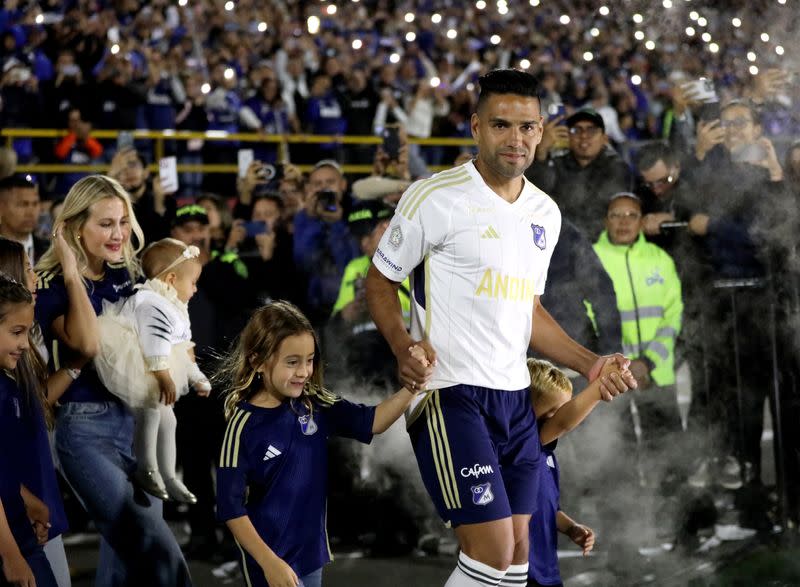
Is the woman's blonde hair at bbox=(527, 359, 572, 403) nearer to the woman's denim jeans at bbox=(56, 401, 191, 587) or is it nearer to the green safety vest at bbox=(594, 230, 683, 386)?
the woman's denim jeans at bbox=(56, 401, 191, 587)

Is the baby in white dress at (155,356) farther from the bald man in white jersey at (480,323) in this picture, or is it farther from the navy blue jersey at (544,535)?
the navy blue jersey at (544,535)

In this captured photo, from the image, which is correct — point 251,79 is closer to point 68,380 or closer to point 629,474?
point 629,474

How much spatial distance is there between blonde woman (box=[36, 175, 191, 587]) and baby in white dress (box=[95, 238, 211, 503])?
0.07 metres

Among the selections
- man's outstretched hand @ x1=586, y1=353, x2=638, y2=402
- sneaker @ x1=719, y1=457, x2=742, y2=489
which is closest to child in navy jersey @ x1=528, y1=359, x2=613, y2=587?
man's outstretched hand @ x1=586, y1=353, x2=638, y2=402

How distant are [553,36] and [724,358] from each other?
12322mm

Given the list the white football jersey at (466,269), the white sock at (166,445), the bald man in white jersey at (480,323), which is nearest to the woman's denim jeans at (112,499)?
the white sock at (166,445)

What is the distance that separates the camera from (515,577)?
396cm

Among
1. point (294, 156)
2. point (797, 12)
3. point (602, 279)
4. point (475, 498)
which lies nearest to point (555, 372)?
point (475, 498)

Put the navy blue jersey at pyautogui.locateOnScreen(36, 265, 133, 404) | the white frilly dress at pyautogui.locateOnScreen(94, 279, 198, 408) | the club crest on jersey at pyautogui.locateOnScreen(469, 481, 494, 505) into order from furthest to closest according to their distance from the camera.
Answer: the white frilly dress at pyautogui.locateOnScreen(94, 279, 198, 408), the navy blue jersey at pyautogui.locateOnScreen(36, 265, 133, 404), the club crest on jersey at pyautogui.locateOnScreen(469, 481, 494, 505)

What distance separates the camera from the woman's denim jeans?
14.5 feet

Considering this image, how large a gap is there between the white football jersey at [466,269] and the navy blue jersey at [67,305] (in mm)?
1225

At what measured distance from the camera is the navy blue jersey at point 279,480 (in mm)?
3779

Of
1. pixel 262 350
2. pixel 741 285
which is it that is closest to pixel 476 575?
pixel 262 350

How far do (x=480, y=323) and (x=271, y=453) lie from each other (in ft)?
2.63
